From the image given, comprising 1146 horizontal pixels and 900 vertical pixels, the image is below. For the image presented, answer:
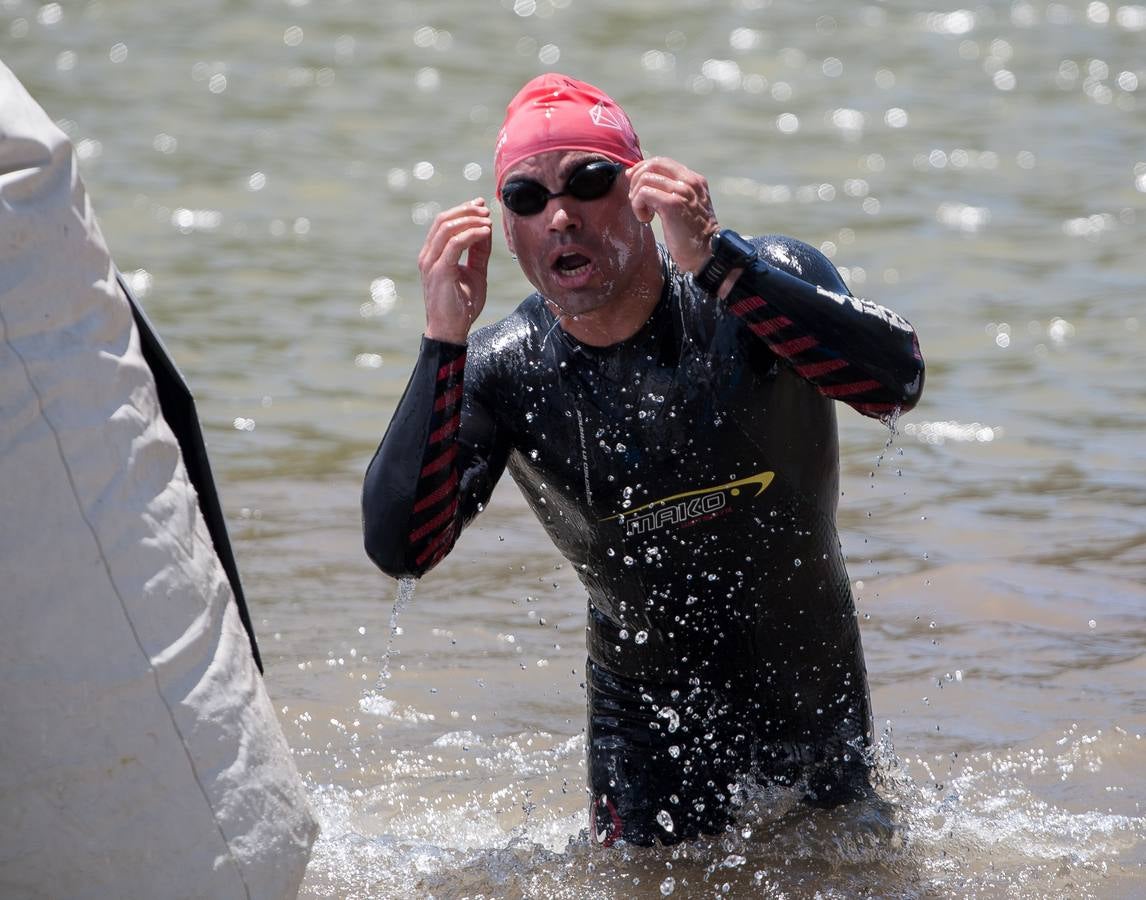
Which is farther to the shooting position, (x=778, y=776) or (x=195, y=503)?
(x=778, y=776)

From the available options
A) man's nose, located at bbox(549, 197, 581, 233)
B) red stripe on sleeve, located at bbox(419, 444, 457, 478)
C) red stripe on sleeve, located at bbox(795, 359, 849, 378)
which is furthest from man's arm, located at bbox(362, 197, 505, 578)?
red stripe on sleeve, located at bbox(795, 359, 849, 378)

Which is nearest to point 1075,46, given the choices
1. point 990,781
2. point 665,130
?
point 665,130

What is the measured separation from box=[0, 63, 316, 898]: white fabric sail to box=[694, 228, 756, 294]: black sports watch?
1.18 meters

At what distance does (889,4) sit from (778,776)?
17.4 m

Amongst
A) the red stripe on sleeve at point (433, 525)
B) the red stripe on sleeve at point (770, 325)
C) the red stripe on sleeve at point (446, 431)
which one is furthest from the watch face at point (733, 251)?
the red stripe on sleeve at point (433, 525)

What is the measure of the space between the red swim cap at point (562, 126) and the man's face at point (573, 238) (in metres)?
0.03

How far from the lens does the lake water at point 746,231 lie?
4.36 metres

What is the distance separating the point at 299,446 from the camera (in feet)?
26.3

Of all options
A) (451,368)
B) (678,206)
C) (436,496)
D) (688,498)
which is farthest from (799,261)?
(436,496)

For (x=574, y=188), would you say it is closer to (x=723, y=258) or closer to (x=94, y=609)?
Answer: (x=723, y=258)

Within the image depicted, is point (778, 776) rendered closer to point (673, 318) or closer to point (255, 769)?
point (673, 318)

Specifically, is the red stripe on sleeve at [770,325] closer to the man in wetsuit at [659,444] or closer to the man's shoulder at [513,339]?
the man in wetsuit at [659,444]

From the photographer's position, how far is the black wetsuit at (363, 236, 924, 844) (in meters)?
3.41

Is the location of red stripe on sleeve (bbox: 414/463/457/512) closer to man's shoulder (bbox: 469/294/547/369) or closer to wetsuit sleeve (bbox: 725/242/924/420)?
man's shoulder (bbox: 469/294/547/369)
